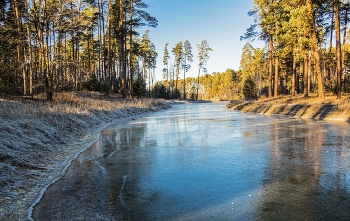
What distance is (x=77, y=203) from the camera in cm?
349

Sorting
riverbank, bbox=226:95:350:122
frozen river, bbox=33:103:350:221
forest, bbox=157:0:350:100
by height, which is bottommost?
frozen river, bbox=33:103:350:221

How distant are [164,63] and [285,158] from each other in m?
67.9

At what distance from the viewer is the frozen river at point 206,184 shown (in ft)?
10.3

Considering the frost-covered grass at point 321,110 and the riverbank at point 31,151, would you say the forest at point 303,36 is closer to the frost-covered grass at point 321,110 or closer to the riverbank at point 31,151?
the frost-covered grass at point 321,110

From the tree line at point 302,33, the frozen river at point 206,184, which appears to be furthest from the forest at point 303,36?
the frozen river at point 206,184

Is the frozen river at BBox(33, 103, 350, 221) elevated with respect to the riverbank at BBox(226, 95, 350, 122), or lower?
lower

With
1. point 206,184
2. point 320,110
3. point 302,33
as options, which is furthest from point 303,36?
point 206,184

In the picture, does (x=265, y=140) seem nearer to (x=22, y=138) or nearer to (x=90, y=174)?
(x=90, y=174)

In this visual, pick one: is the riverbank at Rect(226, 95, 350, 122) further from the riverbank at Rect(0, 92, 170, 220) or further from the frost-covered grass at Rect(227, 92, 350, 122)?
the riverbank at Rect(0, 92, 170, 220)

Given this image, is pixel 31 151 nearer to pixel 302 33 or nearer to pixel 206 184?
pixel 206 184

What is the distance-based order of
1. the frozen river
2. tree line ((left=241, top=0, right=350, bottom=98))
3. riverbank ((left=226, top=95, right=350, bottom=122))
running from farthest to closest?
tree line ((left=241, top=0, right=350, bottom=98)), riverbank ((left=226, top=95, right=350, bottom=122)), the frozen river

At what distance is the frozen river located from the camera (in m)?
3.14

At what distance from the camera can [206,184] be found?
415 cm

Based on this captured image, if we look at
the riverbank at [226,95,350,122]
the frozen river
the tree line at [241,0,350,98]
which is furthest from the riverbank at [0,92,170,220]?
the tree line at [241,0,350,98]
